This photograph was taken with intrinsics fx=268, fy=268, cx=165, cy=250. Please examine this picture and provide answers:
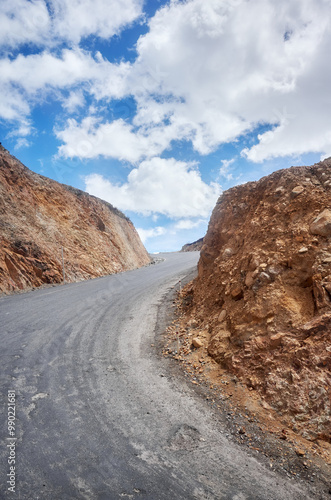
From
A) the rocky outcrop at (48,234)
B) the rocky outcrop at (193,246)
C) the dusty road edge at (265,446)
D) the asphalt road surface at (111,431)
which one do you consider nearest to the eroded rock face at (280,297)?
the dusty road edge at (265,446)

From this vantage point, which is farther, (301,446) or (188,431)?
(188,431)

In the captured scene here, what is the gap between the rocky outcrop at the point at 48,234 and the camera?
16.8 m

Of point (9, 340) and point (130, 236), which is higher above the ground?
point (130, 236)

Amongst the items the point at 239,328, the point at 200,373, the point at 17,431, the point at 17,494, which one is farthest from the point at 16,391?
the point at 239,328

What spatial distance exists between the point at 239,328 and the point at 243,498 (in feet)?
11.1

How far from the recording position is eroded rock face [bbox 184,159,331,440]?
4523mm

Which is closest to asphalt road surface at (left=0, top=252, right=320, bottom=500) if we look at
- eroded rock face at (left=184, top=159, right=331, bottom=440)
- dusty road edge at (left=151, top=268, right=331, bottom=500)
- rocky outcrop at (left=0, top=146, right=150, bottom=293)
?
dusty road edge at (left=151, top=268, right=331, bottom=500)

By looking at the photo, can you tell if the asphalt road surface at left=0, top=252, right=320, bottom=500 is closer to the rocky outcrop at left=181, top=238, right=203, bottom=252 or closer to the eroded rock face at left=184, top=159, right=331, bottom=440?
the eroded rock face at left=184, top=159, right=331, bottom=440

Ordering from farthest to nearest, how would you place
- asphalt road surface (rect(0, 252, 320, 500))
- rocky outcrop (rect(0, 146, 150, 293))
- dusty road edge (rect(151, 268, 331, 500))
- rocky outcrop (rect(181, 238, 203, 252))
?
1. rocky outcrop (rect(181, 238, 203, 252))
2. rocky outcrop (rect(0, 146, 150, 293))
3. dusty road edge (rect(151, 268, 331, 500))
4. asphalt road surface (rect(0, 252, 320, 500))

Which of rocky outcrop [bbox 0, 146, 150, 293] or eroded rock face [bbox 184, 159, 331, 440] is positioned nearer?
eroded rock face [bbox 184, 159, 331, 440]

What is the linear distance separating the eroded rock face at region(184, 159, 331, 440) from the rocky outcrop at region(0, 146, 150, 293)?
40.6 ft

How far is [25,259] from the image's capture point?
17.0 meters

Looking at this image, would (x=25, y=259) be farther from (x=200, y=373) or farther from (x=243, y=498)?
(x=243, y=498)

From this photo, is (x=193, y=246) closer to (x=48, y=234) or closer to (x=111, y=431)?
(x=48, y=234)
